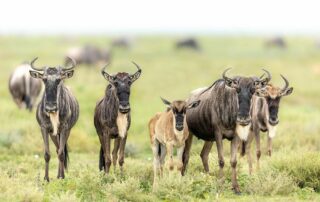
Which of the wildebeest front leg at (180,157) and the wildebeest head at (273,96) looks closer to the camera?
the wildebeest front leg at (180,157)

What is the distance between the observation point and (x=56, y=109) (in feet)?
37.3

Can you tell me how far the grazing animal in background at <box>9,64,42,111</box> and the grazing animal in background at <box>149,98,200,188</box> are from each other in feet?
27.5

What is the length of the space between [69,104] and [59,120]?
0.50m

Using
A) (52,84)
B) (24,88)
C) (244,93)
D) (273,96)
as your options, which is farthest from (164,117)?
(24,88)

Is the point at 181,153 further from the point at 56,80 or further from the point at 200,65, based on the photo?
the point at 200,65

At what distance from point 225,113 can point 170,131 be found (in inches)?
40.1

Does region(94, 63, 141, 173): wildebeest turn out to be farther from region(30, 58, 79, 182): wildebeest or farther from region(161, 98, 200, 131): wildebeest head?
region(161, 98, 200, 131): wildebeest head

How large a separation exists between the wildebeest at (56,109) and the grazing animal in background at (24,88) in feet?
23.5

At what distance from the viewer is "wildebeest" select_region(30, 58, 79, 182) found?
447 inches

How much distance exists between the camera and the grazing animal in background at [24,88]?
19.6 metres

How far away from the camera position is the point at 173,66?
37.5m

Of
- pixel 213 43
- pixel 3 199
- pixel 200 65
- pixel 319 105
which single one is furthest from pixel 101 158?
pixel 213 43

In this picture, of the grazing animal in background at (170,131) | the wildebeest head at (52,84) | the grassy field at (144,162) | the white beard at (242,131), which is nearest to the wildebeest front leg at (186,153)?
the grassy field at (144,162)

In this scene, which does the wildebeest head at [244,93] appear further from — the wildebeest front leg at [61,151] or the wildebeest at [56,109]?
the wildebeest front leg at [61,151]
